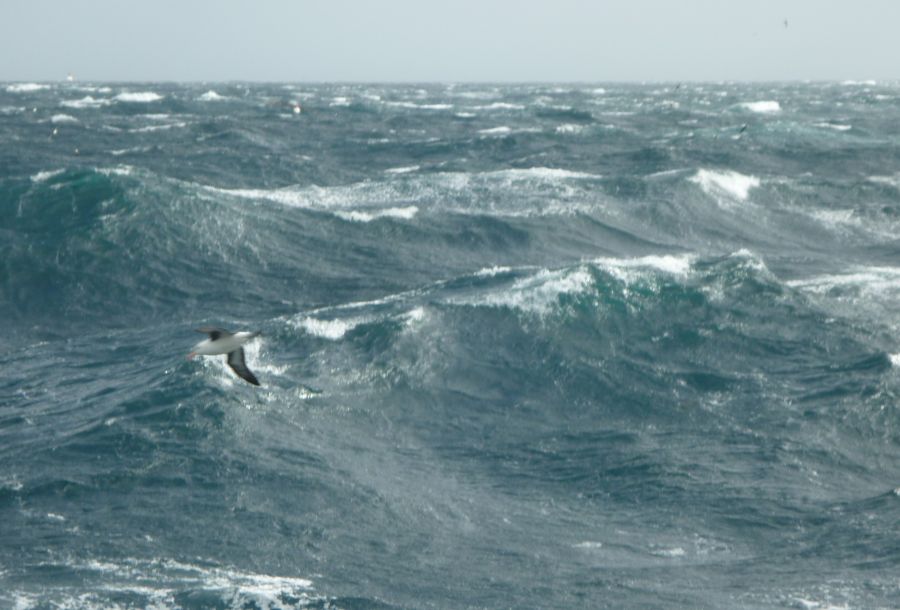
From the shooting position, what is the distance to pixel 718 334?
23188 millimetres

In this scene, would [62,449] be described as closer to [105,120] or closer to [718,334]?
[718,334]

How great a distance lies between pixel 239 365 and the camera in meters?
15.6

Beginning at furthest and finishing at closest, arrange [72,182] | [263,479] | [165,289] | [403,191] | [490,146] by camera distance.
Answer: [490,146] → [403,191] → [72,182] → [165,289] → [263,479]

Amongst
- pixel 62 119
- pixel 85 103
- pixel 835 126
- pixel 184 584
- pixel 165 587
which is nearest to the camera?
pixel 165 587

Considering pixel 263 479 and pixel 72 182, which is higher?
pixel 72 182

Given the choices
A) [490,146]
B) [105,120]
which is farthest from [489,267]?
[105,120]

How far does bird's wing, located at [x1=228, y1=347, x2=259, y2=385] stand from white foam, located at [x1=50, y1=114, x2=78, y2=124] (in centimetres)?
5880

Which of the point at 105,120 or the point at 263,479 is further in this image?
the point at 105,120

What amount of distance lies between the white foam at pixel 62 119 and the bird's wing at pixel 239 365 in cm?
5880

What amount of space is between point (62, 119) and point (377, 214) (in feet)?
145

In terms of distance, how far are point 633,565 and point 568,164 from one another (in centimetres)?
3802

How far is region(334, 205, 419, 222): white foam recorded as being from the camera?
3481 cm

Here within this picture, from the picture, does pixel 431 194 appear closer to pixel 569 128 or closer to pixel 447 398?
pixel 447 398

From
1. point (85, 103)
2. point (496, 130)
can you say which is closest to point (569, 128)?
point (496, 130)
